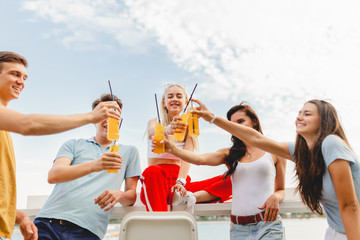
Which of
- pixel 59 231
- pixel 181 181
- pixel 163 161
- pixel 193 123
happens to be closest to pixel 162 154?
pixel 163 161

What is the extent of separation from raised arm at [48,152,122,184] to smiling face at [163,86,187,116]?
1.22m

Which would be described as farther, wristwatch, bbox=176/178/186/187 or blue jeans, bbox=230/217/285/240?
wristwatch, bbox=176/178/186/187

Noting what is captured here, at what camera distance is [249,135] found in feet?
9.35

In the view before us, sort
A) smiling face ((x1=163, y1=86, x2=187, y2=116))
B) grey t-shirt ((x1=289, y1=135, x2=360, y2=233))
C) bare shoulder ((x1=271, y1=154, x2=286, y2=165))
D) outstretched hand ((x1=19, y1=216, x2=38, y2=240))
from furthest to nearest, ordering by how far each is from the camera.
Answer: smiling face ((x1=163, y1=86, x2=187, y2=116)), bare shoulder ((x1=271, y1=154, x2=286, y2=165)), outstretched hand ((x1=19, y1=216, x2=38, y2=240)), grey t-shirt ((x1=289, y1=135, x2=360, y2=233))

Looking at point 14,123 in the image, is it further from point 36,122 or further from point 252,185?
point 252,185

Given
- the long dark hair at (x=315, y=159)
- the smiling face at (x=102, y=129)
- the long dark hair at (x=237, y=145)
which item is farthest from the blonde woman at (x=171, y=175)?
the long dark hair at (x=315, y=159)

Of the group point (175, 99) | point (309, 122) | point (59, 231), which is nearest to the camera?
point (309, 122)

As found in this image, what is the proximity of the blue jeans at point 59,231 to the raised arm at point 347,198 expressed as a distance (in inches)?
74.4

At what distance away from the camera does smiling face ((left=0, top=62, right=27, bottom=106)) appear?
95.8 inches

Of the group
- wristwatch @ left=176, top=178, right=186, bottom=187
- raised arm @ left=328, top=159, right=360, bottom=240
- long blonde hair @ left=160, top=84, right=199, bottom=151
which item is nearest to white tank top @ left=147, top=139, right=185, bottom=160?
long blonde hair @ left=160, top=84, right=199, bottom=151

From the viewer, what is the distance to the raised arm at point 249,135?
9.16ft

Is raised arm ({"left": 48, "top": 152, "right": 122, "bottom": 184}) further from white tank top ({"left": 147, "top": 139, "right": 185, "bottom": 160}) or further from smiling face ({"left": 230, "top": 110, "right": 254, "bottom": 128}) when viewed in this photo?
smiling face ({"left": 230, "top": 110, "right": 254, "bottom": 128})

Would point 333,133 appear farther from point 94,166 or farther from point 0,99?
point 0,99

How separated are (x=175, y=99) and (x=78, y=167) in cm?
139
